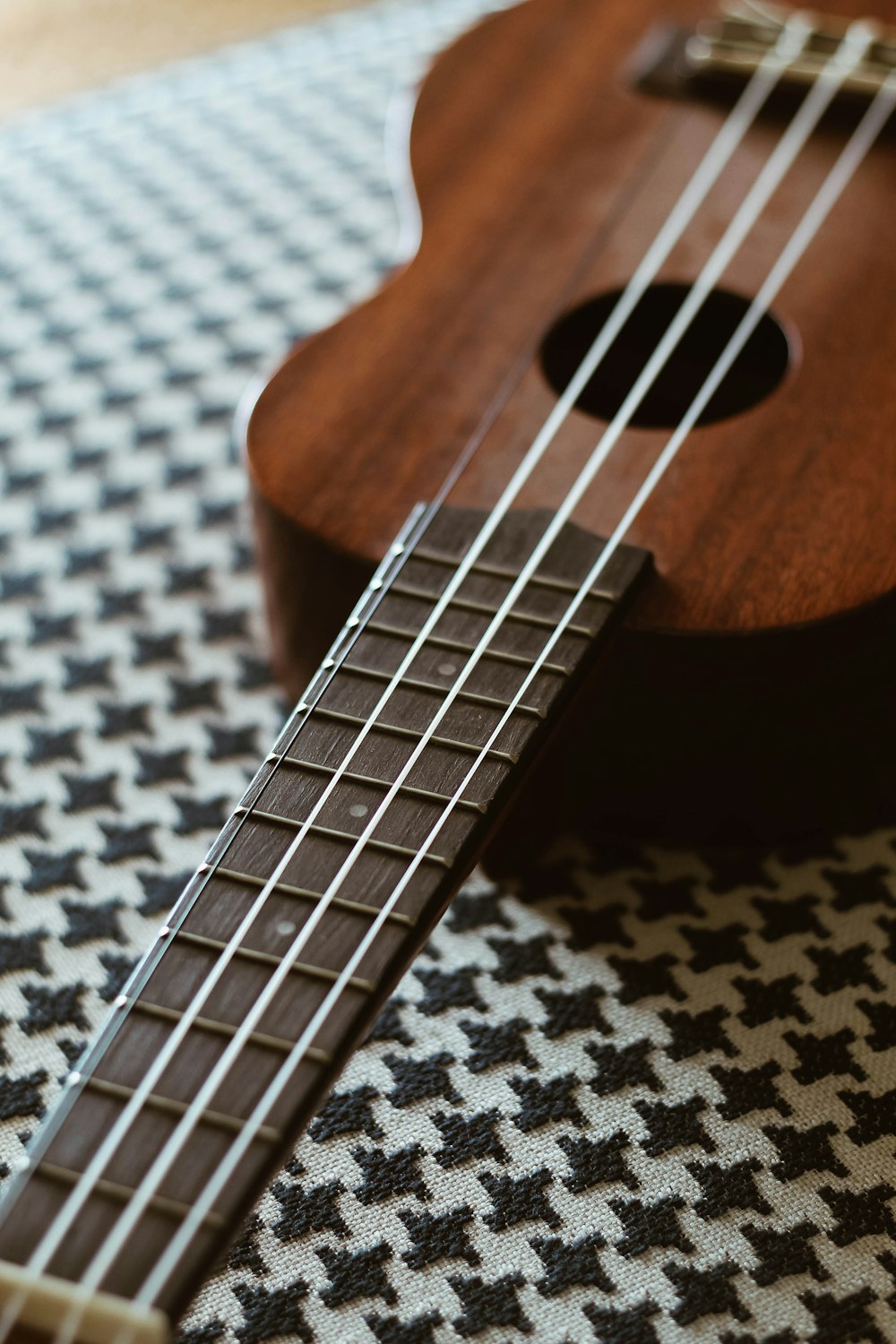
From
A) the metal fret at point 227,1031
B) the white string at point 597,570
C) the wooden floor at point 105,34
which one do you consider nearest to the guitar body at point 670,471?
the white string at point 597,570

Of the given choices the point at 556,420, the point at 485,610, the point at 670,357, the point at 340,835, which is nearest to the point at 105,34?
the point at 670,357

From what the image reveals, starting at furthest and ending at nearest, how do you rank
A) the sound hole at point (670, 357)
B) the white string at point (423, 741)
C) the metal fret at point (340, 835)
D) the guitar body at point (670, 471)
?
the sound hole at point (670, 357)
the guitar body at point (670, 471)
the metal fret at point (340, 835)
the white string at point (423, 741)

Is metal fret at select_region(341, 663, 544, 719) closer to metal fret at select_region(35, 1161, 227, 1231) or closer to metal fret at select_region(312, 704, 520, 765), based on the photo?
metal fret at select_region(312, 704, 520, 765)

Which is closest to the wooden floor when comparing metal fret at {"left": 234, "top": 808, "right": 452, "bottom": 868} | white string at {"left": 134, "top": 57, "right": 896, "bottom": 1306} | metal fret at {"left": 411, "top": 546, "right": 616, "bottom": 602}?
white string at {"left": 134, "top": 57, "right": 896, "bottom": 1306}

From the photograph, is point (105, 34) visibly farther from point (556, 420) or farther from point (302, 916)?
point (302, 916)

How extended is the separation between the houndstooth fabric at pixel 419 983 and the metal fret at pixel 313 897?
171mm

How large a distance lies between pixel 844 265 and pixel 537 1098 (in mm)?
533

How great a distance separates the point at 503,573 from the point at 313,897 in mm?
204

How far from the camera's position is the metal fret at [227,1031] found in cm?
47

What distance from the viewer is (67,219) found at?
1.17 m

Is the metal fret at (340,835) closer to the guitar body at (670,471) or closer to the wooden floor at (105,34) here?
the guitar body at (670,471)

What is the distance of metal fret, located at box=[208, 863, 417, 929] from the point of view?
52 cm

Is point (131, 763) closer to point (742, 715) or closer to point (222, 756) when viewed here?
point (222, 756)

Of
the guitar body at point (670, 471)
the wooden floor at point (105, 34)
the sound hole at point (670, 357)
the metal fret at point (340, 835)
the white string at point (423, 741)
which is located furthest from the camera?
the wooden floor at point (105, 34)
